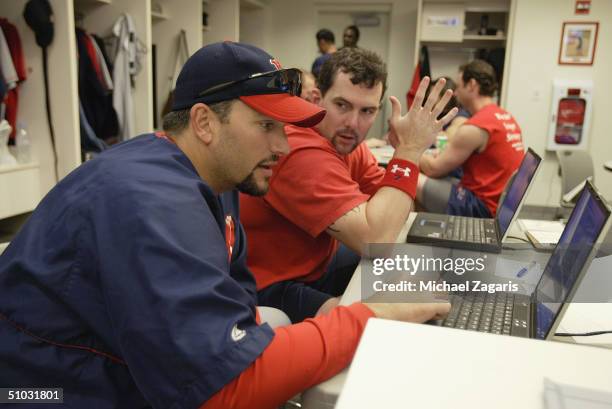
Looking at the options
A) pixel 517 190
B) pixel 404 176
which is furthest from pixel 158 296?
pixel 517 190

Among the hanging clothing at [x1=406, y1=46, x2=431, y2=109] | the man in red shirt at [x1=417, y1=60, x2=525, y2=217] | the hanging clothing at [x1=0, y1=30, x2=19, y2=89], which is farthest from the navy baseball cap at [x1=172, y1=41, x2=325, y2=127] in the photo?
the hanging clothing at [x1=406, y1=46, x2=431, y2=109]

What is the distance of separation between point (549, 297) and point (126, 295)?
2.51ft

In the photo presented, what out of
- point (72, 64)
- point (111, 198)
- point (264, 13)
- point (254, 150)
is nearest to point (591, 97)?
point (264, 13)

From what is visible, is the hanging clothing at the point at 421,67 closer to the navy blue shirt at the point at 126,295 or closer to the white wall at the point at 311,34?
the white wall at the point at 311,34

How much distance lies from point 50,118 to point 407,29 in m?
4.72

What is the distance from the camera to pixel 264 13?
6820mm

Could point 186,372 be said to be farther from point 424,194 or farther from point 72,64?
point 72,64

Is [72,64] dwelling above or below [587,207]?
above

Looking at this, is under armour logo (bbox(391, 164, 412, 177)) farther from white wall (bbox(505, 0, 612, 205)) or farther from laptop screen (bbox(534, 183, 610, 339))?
white wall (bbox(505, 0, 612, 205))

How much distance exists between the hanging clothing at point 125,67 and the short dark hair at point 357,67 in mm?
2412

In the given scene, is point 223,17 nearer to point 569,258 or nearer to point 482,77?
point 482,77

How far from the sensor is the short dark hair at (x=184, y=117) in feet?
3.29

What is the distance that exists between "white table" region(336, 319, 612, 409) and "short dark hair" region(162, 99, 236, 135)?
1.63 ft

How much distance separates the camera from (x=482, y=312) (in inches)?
39.8
